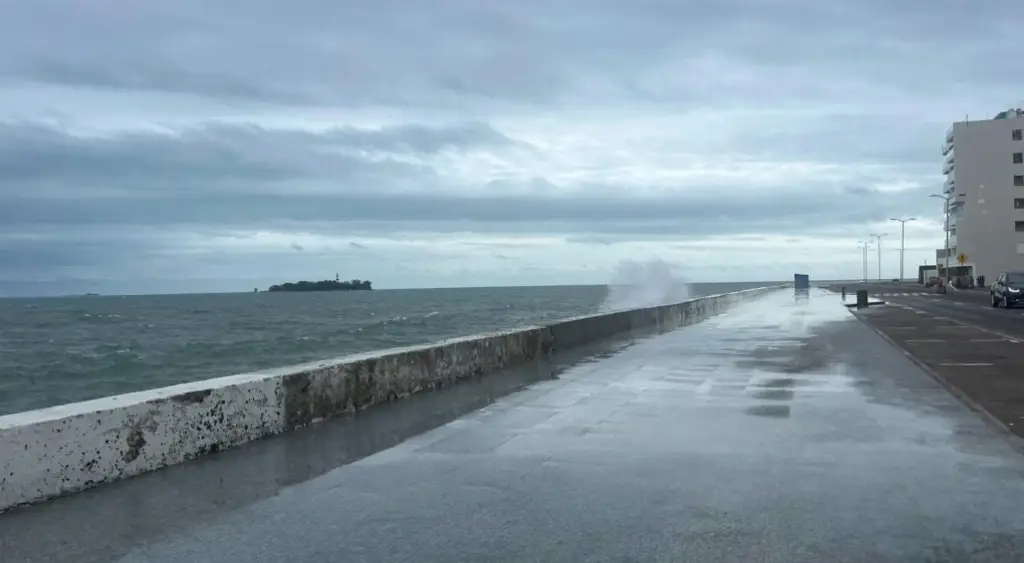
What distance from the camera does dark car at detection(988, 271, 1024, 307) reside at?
162 feet

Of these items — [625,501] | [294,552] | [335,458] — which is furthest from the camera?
[335,458]

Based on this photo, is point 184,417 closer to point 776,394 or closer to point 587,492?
point 587,492

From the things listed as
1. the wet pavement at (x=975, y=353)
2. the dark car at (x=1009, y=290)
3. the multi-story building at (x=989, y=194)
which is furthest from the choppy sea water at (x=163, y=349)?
the multi-story building at (x=989, y=194)

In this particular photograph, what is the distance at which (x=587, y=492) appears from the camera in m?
7.54

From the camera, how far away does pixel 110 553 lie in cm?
600

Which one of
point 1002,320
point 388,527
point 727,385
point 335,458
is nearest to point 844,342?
point 727,385

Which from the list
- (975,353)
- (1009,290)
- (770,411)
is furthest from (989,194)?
(770,411)

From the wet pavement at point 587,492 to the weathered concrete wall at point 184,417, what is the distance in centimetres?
23

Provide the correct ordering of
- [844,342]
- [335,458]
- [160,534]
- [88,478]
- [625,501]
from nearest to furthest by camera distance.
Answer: [160,534], [625,501], [88,478], [335,458], [844,342]

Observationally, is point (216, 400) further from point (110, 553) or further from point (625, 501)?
point (625, 501)

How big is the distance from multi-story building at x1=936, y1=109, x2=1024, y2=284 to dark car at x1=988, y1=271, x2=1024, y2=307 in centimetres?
7473

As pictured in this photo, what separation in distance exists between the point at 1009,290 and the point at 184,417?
1917 inches

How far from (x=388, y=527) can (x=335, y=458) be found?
2756mm

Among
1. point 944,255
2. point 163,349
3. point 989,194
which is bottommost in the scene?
point 163,349
